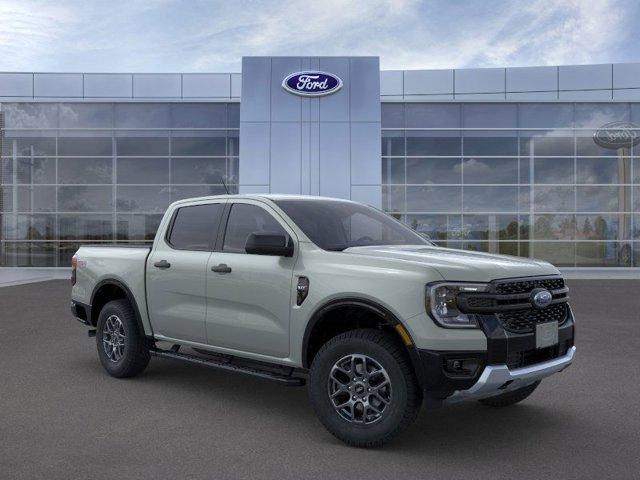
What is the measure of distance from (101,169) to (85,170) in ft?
2.51

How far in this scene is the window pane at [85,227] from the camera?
29.6m

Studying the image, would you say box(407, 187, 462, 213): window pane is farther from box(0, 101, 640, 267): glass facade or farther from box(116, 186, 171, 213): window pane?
box(116, 186, 171, 213): window pane

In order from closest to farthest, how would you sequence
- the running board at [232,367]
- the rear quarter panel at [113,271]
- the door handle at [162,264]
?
1. the running board at [232,367]
2. the door handle at [162,264]
3. the rear quarter panel at [113,271]

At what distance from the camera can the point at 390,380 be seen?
4504 millimetres

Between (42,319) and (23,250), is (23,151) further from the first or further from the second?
(42,319)

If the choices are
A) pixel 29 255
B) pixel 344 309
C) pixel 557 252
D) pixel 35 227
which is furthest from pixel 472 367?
pixel 29 255

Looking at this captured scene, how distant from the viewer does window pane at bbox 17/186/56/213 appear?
2989 centimetres

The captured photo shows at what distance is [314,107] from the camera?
2753 centimetres

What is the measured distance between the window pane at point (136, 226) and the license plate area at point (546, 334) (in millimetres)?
26216

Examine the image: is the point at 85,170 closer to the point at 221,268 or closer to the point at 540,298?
the point at 221,268

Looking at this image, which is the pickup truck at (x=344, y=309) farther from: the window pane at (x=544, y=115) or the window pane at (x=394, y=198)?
the window pane at (x=544, y=115)

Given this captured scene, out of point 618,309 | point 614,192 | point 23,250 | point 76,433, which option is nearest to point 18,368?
point 76,433

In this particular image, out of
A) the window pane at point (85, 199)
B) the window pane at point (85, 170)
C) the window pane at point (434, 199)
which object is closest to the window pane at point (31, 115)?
the window pane at point (85, 170)

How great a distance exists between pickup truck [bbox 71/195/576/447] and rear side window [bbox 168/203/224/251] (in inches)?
0.6
